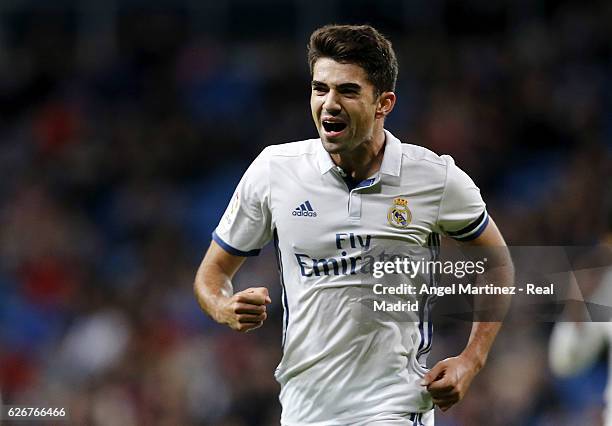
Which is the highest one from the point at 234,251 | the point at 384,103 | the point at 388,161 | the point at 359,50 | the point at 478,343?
the point at 359,50

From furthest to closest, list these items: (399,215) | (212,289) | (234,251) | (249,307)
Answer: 1. (234,251)
2. (212,289)
3. (399,215)
4. (249,307)

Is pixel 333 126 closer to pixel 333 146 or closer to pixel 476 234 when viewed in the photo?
pixel 333 146

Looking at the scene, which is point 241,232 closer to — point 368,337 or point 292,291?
point 292,291

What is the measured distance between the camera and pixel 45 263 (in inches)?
393

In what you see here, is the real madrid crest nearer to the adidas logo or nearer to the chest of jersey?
the chest of jersey

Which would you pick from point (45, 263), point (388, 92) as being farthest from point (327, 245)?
point (45, 263)

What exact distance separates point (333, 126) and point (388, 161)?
263 millimetres

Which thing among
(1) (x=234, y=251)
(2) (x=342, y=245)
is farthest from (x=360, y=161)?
(1) (x=234, y=251)

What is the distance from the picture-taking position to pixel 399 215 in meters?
4.05

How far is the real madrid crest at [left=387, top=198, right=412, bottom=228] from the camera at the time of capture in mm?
4047

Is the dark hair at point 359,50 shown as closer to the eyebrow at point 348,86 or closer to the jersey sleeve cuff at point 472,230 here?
the eyebrow at point 348,86

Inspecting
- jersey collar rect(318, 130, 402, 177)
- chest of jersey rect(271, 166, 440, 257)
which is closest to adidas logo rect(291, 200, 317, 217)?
chest of jersey rect(271, 166, 440, 257)

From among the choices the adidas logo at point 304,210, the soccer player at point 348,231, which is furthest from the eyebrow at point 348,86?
the adidas logo at point 304,210

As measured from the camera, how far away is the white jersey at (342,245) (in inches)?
154
